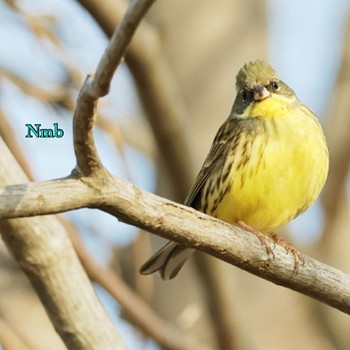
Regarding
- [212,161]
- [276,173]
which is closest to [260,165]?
[276,173]

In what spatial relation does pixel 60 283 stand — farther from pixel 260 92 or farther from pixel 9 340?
pixel 260 92

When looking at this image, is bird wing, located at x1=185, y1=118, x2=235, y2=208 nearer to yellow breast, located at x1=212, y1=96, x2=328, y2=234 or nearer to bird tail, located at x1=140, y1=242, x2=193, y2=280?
yellow breast, located at x1=212, y1=96, x2=328, y2=234

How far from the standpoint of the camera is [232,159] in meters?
5.45

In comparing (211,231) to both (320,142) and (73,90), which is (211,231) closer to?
(320,142)

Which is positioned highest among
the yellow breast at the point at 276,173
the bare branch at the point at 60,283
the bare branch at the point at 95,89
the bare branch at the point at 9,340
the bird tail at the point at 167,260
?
the bare branch at the point at 95,89

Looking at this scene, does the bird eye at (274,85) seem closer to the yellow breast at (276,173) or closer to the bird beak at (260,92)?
the bird beak at (260,92)

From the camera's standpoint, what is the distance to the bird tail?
5.21 meters

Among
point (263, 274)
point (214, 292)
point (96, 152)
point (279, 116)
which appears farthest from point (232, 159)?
point (96, 152)

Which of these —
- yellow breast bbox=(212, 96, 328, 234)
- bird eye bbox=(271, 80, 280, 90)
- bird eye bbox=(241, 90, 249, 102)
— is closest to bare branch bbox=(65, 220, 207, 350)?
yellow breast bbox=(212, 96, 328, 234)

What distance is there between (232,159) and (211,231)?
1526mm

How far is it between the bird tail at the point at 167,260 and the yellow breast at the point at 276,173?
12.1 inches

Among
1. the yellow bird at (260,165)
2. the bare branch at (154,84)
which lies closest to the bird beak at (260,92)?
the yellow bird at (260,165)

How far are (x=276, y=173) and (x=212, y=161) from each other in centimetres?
59

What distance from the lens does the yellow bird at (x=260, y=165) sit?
5.24m
